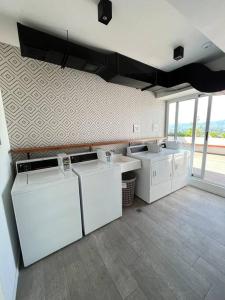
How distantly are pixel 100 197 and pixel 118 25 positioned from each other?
6.68 feet

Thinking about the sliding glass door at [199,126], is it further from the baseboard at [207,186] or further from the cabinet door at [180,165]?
the cabinet door at [180,165]

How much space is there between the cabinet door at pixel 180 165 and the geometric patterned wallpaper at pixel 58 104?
1.10m

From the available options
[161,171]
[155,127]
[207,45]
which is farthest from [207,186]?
[207,45]

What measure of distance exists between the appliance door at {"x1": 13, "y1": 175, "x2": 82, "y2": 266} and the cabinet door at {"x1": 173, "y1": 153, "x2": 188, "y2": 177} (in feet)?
6.73

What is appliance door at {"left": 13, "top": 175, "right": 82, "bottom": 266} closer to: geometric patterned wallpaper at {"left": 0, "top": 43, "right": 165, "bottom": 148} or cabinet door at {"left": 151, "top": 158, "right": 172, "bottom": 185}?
geometric patterned wallpaper at {"left": 0, "top": 43, "right": 165, "bottom": 148}

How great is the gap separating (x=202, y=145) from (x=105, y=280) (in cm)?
301

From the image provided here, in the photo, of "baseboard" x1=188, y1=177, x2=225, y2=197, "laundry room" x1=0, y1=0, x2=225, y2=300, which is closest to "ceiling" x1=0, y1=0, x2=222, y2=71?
"laundry room" x1=0, y1=0, x2=225, y2=300

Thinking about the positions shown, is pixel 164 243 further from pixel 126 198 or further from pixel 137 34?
pixel 137 34

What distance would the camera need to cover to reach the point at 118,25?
1.47 m

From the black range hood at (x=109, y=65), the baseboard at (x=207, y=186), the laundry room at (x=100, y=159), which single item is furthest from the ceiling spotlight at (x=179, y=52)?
the baseboard at (x=207, y=186)

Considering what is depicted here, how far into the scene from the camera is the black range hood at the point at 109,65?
146cm

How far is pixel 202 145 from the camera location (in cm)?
304

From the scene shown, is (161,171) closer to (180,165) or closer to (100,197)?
(180,165)

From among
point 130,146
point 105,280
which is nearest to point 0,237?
point 105,280
